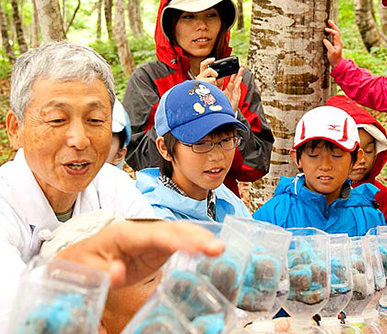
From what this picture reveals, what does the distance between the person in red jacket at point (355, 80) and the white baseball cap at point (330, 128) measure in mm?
1100

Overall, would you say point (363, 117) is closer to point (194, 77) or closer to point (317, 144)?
point (317, 144)

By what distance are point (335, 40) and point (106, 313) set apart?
3.31 meters

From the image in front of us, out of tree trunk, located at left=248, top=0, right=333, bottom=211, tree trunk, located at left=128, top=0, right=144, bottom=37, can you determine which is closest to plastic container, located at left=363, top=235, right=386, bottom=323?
tree trunk, located at left=248, top=0, right=333, bottom=211

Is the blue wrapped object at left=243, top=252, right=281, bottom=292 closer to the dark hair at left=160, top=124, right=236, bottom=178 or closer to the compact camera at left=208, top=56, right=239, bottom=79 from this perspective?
the dark hair at left=160, top=124, right=236, bottom=178

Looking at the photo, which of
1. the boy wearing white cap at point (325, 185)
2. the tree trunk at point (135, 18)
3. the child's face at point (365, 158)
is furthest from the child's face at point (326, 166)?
the tree trunk at point (135, 18)

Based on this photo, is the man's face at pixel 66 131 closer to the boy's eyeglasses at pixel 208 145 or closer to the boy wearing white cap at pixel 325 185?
the boy's eyeglasses at pixel 208 145

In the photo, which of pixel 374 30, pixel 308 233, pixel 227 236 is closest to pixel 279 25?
pixel 308 233

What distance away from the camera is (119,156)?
400 cm

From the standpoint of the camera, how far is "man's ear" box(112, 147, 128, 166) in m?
3.97

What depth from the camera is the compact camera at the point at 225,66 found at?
3.70m

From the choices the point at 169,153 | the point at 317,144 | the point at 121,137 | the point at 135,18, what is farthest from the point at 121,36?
the point at 169,153

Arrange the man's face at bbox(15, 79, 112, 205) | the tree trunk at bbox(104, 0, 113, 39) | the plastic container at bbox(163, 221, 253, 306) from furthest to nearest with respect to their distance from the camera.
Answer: the tree trunk at bbox(104, 0, 113, 39) < the man's face at bbox(15, 79, 112, 205) < the plastic container at bbox(163, 221, 253, 306)

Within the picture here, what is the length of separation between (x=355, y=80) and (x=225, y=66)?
1323 millimetres

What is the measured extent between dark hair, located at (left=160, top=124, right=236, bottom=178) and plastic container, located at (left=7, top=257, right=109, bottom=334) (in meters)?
1.85
